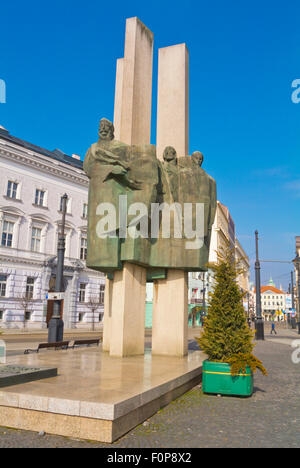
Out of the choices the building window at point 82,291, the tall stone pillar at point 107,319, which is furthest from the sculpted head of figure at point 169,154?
the building window at point 82,291

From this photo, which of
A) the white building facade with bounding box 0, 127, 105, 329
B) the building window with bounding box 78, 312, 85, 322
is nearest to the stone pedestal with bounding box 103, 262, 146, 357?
the white building facade with bounding box 0, 127, 105, 329

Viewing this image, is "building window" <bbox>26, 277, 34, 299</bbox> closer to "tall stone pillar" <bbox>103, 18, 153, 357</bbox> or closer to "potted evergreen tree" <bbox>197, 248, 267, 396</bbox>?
"tall stone pillar" <bbox>103, 18, 153, 357</bbox>

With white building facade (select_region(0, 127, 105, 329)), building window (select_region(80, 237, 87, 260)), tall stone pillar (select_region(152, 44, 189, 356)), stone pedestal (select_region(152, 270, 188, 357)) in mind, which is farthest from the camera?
building window (select_region(80, 237, 87, 260))

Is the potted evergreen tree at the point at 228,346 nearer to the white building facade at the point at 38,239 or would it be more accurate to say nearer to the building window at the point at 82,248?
the white building facade at the point at 38,239

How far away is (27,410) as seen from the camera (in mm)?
5867

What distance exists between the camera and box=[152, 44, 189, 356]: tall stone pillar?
1304cm

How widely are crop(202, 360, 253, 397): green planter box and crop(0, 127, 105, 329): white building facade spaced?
1067 inches

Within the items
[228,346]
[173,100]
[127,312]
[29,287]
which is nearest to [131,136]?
[173,100]

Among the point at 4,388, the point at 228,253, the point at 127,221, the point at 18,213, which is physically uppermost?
the point at 18,213

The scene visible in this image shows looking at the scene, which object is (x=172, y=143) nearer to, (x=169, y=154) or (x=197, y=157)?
(x=169, y=154)

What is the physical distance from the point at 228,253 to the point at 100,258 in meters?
4.09

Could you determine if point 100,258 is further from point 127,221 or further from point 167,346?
point 167,346

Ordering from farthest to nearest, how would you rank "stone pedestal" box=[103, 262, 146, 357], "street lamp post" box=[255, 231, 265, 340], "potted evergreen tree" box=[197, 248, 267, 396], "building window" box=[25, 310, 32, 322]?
"building window" box=[25, 310, 32, 322], "street lamp post" box=[255, 231, 265, 340], "stone pedestal" box=[103, 262, 146, 357], "potted evergreen tree" box=[197, 248, 267, 396]
